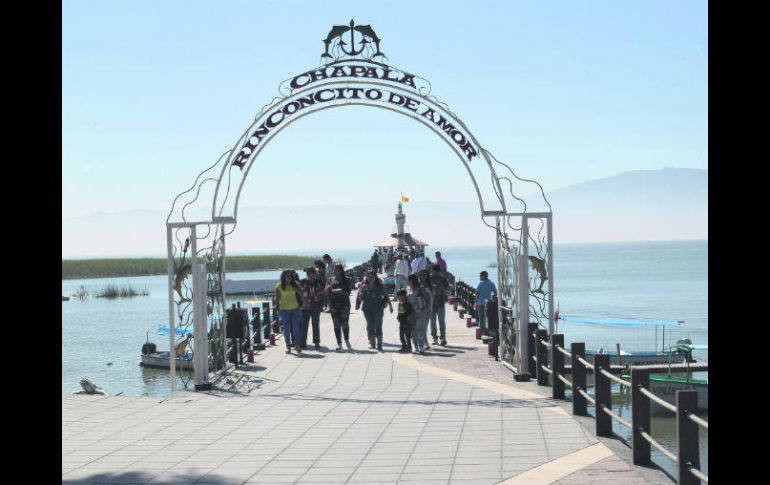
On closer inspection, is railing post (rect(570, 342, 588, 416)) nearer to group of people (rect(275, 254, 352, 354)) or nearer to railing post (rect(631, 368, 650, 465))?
railing post (rect(631, 368, 650, 465))

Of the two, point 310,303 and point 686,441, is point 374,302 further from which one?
A: point 686,441

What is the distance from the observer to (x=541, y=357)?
14.7 metres

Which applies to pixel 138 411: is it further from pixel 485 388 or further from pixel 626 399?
pixel 626 399

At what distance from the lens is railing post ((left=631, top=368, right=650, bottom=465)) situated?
8969 millimetres

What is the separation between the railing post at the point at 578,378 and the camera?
11.4 metres

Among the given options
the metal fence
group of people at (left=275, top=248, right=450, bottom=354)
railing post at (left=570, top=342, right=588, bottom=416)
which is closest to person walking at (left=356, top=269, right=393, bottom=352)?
group of people at (left=275, top=248, right=450, bottom=354)

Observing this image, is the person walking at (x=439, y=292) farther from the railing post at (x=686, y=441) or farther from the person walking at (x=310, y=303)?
the railing post at (x=686, y=441)

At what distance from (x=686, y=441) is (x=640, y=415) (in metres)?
1.22

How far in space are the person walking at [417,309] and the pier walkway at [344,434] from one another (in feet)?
7.40

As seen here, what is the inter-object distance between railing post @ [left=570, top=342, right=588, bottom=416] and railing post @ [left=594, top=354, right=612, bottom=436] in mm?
857

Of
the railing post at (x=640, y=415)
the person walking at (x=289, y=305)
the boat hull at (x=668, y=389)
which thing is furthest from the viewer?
the boat hull at (x=668, y=389)

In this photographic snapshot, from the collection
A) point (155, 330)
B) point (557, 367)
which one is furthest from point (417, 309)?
point (155, 330)

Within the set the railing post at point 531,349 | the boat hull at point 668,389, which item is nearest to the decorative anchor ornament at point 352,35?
the railing post at point 531,349
